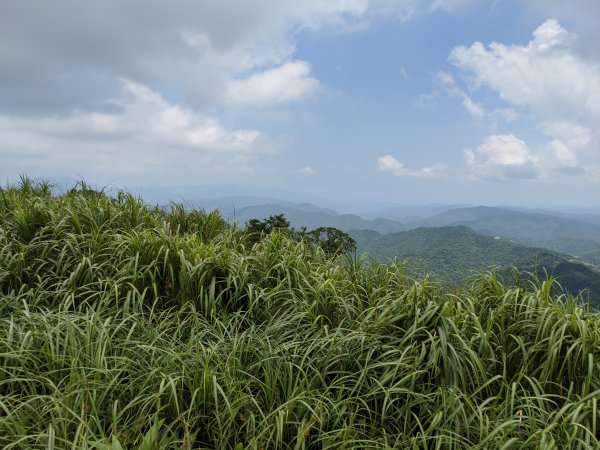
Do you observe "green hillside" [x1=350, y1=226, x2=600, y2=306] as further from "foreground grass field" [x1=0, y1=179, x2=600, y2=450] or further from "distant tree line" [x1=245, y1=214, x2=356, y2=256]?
"distant tree line" [x1=245, y1=214, x2=356, y2=256]

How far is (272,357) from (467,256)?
5787 cm

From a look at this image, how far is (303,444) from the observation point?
75.7 inches

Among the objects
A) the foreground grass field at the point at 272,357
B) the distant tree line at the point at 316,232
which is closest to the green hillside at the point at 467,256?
the foreground grass field at the point at 272,357

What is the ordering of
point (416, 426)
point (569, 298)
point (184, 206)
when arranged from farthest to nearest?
point (184, 206) < point (569, 298) < point (416, 426)

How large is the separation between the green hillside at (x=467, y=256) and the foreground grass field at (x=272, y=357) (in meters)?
0.40

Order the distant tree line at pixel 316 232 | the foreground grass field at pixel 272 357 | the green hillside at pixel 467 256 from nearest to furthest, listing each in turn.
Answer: the foreground grass field at pixel 272 357
the green hillside at pixel 467 256
the distant tree line at pixel 316 232

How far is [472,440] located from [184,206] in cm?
567

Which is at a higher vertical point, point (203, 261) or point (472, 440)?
point (203, 261)

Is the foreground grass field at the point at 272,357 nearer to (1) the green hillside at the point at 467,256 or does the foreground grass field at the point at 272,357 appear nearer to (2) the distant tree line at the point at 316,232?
(1) the green hillside at the point at 467,256

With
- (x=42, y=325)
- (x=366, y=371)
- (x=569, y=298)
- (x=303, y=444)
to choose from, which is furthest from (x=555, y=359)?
(x=42, y=325)

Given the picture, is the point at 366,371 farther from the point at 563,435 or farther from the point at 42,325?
the point at 42,325

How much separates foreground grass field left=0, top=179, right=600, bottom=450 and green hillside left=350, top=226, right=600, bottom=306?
1.31ft

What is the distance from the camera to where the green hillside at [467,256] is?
4004 millimetres

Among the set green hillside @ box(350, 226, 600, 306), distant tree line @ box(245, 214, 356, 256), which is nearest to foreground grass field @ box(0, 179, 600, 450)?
green hillside @ box(350, 226, 600, 306)
